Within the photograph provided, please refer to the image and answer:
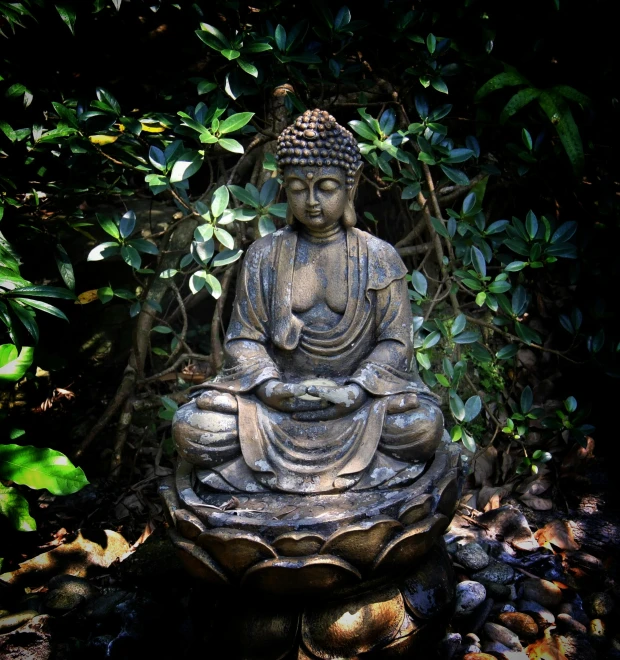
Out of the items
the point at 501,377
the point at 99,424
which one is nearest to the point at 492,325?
the point at 501,377

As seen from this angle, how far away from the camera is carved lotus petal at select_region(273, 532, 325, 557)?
255cm

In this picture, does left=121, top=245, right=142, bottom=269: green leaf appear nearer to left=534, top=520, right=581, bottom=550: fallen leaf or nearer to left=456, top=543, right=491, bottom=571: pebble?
left=456, top=543, right=491, bottom=571: pebble

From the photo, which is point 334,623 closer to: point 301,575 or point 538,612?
point 301,575

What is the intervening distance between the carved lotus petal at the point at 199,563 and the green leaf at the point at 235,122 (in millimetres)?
2093

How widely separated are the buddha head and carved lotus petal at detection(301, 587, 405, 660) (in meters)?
1.64

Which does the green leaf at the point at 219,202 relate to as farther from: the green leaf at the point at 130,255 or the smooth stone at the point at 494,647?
the smooth stone at the point at 494,647

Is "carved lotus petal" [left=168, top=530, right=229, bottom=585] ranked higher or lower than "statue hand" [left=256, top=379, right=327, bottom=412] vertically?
lower

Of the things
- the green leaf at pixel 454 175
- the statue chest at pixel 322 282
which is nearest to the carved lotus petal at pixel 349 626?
the statue chest at pixel 322 282

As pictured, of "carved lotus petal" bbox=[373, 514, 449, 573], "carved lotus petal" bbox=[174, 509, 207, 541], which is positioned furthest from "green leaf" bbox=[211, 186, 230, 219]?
"carved lotus petal" bbox=[373, 514, 449, 573]

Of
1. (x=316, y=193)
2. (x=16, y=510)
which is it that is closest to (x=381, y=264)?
(x=316, y=193)

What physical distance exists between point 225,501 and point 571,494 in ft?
8.28

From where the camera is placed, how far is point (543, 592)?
3361 millimetres

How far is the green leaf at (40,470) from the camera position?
315cm

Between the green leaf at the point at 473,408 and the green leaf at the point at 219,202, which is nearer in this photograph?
the green leaf at the point at 219,202
